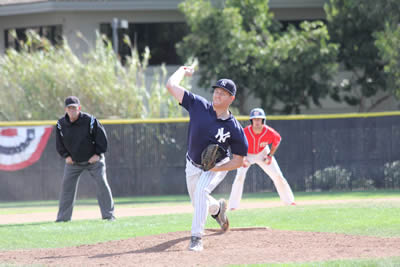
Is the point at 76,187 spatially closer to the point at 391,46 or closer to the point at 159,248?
the point at 159,248

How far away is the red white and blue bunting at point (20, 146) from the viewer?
1666 cm

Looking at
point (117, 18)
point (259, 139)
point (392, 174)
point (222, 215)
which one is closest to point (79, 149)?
point (222, 215)

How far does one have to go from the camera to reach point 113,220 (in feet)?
36.2

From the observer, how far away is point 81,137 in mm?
10867

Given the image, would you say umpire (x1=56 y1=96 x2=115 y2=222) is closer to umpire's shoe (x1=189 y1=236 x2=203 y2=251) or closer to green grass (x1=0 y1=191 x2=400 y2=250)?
green grass (x1=0 y1=191 x2=400 y2=250)

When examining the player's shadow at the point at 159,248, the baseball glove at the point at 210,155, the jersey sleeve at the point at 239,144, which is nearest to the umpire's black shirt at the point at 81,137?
the player's shadow at the point at 159,248

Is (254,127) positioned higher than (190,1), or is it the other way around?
(190,1)

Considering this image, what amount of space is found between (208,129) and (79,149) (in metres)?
3.91

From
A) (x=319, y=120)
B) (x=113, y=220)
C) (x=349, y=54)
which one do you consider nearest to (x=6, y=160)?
(x=113, y=220)

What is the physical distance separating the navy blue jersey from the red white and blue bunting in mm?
9837

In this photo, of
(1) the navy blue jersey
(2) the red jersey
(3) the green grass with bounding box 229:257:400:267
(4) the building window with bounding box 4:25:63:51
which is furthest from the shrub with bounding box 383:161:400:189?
(4) the building window with bounding box 4:25:63:51

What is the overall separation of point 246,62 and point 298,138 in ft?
17.9

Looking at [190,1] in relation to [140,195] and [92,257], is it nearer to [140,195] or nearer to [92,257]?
[140,195]

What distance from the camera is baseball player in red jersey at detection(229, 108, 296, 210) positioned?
12.6 m
